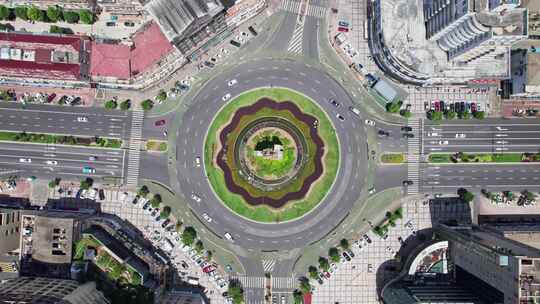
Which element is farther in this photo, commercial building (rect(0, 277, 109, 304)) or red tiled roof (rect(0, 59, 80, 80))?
red tiled roof (rect(0, 59, 80, 80))

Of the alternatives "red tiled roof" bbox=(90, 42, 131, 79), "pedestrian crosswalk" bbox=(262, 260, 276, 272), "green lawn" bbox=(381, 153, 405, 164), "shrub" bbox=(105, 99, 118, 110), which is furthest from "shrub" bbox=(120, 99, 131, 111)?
"green lawn" bbox=(381, 153, 405, 164)

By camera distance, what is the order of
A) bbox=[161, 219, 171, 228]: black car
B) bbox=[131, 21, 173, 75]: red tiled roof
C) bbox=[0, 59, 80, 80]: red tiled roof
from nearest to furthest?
bbox=[0, 59, 80, 80]: red tiled roof, bbox=[131, 21, 173, 75]: red tiled roof, bbox=[161, 219, 171, 228]: black car

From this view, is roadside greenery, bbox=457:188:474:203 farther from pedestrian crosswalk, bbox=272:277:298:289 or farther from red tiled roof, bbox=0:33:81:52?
red tiled roof, bbox=0:33:81:52

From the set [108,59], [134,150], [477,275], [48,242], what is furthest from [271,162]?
[48,242]

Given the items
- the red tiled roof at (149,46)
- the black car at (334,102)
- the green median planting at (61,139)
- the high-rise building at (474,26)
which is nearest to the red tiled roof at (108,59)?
the red tiled roof at (149,46)

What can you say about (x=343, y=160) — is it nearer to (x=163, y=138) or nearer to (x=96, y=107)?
(x=163, y=138)

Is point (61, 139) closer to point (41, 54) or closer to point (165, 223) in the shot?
point (41, 54)
